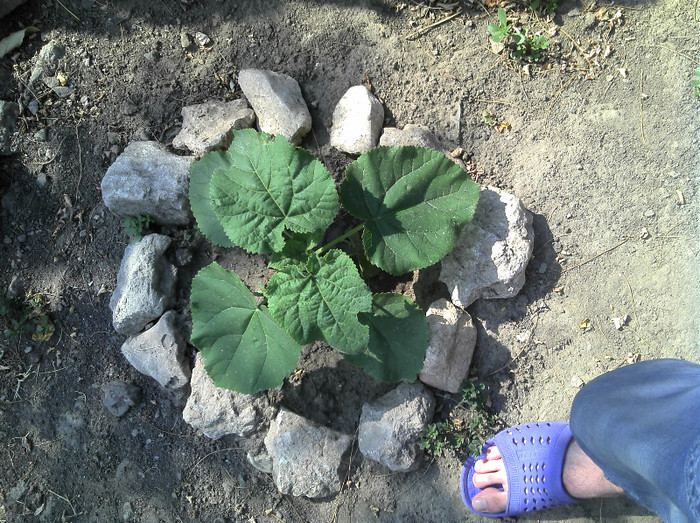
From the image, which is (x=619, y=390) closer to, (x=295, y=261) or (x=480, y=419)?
(x=480, y=419)

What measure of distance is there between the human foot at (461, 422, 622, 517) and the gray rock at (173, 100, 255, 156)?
7.10 ft

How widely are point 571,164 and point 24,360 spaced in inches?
129

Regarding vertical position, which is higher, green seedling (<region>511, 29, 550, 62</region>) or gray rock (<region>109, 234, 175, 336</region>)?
green seedling (<region>511, 29, 550, 62</region>)

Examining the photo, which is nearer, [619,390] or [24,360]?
[619,390]

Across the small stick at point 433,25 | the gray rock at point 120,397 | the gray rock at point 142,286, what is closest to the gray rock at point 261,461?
the gray rock at point 120,397

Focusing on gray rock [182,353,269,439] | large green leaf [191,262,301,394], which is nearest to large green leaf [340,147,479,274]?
large green leaf [191,262,301,394]

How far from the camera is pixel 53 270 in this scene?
3.19 m

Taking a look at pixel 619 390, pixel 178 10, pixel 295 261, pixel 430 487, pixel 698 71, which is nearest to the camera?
pixel 619 390

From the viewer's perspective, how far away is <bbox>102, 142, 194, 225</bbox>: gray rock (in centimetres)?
290

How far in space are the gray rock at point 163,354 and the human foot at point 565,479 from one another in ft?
5.43

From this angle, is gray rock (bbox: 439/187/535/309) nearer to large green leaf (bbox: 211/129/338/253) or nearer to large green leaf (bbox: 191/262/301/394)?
large green leaf (bbox: 211/129/338/253)

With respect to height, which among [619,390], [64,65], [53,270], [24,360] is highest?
[64,65]

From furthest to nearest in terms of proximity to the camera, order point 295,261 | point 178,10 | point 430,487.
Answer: point 178,10
point 430,487
point 295,261

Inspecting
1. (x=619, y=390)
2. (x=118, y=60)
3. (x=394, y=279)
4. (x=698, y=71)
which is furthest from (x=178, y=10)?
(x=619, y=390)
